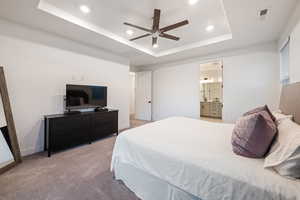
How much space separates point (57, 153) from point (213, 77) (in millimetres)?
7778

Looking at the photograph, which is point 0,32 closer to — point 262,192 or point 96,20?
point 96,20

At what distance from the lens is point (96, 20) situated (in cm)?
276

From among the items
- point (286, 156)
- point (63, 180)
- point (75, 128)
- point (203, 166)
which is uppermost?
point (286, 156)

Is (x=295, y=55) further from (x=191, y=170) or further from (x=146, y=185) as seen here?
(x=146, y=185)

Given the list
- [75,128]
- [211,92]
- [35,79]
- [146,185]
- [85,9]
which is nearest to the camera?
[146,185]

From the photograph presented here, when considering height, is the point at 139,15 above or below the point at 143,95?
above

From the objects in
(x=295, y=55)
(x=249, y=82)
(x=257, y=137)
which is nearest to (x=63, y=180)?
(x=257, y=137)

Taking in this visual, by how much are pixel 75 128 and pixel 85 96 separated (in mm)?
827

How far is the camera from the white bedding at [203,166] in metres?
0.87

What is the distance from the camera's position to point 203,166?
3.57 feet

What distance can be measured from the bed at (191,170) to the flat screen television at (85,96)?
197 centimetres

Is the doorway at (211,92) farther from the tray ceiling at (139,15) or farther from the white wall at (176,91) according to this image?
the tray ceiling at (139,15)

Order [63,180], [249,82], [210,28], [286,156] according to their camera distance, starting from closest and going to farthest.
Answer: [286,156], [63,180], [210,28], [249,82]

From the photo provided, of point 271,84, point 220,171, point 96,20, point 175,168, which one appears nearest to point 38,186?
point 175,168
